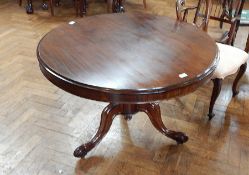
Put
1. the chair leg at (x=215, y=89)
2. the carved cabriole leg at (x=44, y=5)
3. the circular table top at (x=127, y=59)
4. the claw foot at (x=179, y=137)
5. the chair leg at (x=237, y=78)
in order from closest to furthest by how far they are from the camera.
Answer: the circular table top at (x=127, y=59), the claw foot at (x=179, y=137), the chair leg at (x=215, y=89), the chair leg at (x=237, y=78), the carved cabriole leg at (x=44, y=5)

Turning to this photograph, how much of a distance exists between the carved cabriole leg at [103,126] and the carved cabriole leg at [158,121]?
6.0 inches

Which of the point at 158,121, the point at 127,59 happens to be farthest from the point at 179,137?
the point at 127,59

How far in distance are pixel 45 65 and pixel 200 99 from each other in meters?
1.38

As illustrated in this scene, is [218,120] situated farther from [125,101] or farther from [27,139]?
[27,139]

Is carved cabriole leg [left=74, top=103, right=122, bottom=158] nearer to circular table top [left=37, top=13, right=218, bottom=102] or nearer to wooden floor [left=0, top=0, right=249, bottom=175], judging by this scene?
wooden floor [left=0, top=0, right=249, bottom=175]

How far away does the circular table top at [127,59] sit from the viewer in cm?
105

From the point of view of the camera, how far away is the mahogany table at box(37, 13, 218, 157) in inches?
41.3

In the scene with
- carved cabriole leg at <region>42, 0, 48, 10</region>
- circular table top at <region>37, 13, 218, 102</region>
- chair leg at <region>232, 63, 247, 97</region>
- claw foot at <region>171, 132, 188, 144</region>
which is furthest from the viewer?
carved cabriole leg at <region>42, 0, 48, 10</region>

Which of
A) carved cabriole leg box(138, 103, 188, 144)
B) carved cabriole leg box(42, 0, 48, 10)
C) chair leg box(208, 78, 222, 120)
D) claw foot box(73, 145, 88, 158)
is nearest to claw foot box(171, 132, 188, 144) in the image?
carved cabriole leg box(138, 103, 188, 144)

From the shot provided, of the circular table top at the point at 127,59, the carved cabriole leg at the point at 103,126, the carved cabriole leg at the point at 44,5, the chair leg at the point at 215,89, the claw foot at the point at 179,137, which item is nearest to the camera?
the circular table top at the point at 127,59

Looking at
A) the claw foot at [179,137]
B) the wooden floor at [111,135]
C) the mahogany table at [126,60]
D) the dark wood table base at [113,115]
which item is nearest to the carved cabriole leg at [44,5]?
the wooden floor at [111,135]

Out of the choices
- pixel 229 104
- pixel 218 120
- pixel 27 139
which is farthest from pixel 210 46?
pixel 27 139

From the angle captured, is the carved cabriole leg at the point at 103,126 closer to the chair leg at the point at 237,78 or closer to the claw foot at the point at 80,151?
the claw foot at the point at 80,151

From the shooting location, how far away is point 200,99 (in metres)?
2.17
